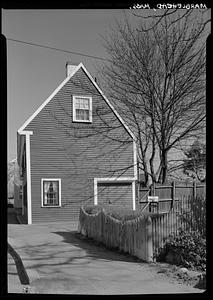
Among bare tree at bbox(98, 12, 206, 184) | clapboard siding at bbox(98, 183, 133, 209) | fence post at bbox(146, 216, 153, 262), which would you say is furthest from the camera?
clapboard siding at bbox(98, 183, 133, 209)

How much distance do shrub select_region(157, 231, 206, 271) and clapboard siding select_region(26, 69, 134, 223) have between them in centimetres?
134

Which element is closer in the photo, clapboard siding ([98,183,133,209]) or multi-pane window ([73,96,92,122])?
multi-pane window ([73,96,92,122])

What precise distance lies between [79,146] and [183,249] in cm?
219

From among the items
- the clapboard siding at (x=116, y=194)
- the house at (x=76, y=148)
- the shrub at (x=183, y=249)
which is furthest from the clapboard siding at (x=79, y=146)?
the shrub at (x=183, y=249)

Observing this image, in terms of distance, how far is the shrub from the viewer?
14.7 feet

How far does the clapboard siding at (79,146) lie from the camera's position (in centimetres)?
486

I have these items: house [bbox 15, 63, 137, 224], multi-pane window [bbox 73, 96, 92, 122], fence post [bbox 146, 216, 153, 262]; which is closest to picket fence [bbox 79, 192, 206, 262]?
fence post [bbox 146, 216, 153, 262]

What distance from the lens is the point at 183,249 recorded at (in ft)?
17.0

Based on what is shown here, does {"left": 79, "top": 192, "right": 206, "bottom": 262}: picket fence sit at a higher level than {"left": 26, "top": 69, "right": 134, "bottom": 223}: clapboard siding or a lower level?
lower

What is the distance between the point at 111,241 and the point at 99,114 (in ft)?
10.3

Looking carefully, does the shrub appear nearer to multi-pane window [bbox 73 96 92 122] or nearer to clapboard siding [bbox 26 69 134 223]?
clapboard siding [bbox 26 69 134 223]

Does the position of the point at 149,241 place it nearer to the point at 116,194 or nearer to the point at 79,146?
the point at 79,146
